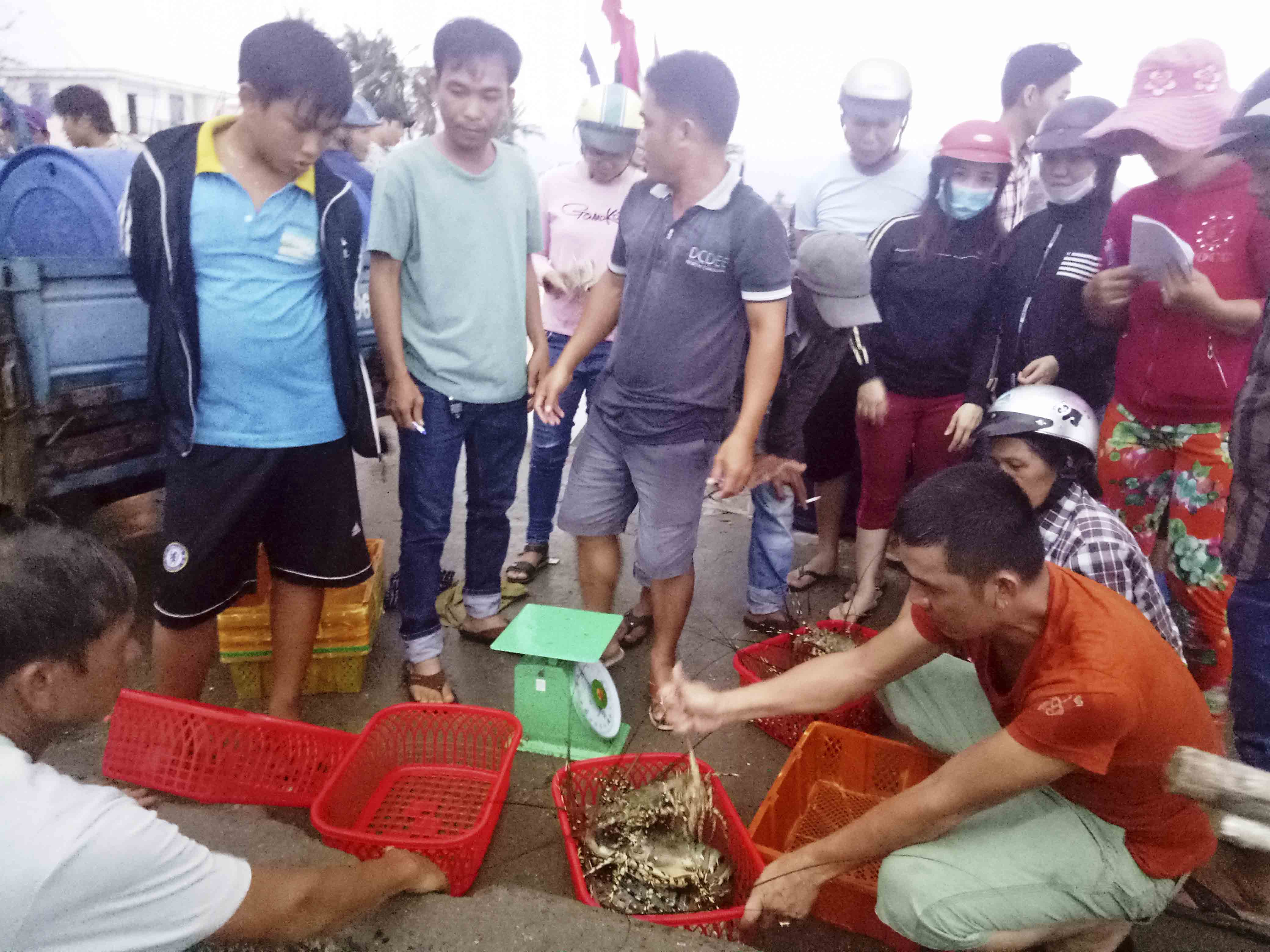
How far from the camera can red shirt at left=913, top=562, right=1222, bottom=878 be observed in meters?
1.59

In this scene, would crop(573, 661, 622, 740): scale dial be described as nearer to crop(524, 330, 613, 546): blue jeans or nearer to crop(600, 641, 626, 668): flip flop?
crop(600, 641, 626, 668): flip flop

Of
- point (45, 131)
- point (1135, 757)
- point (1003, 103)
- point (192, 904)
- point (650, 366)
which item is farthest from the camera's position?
point (45, 131)

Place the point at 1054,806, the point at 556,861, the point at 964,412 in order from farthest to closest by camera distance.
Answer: the point at 964,412 → the point at 556,861 → the point at 1054,806

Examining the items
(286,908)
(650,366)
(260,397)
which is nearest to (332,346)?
(260,397)

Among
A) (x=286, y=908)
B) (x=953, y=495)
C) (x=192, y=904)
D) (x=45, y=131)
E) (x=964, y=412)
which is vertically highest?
(x=45, y=131)

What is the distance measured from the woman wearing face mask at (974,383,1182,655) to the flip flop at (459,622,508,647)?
6.60 feet

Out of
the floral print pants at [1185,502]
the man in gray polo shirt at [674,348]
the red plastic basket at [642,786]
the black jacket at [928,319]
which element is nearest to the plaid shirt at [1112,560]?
the floral print pants at [1185,502]

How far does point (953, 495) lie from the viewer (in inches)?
66.3

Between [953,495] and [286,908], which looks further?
[953,495]

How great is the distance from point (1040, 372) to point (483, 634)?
2.41 m

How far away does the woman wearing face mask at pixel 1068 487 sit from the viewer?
227 centimetres

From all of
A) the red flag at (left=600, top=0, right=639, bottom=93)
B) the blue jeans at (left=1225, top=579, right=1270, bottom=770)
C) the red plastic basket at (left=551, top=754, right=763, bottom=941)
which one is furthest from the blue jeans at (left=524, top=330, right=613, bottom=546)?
the blue jeans at (left=1225, top=579, right=1270, bottom=770)

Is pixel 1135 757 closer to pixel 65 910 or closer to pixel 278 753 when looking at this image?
pixel 65 910

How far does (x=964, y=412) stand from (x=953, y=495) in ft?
5.16
